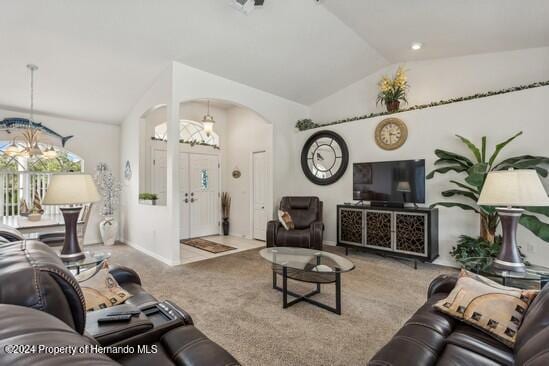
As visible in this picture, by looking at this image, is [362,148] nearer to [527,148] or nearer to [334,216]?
[334,216]

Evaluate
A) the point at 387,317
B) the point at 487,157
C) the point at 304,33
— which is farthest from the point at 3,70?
the point at 487,157

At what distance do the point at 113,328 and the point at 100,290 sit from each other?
0.53m

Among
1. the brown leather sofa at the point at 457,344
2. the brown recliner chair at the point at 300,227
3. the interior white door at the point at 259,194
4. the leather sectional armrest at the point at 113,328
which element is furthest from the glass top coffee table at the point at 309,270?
the interior white door at the point at 259,194

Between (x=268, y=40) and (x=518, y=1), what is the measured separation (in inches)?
116

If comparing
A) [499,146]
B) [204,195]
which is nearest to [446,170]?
[499,146]

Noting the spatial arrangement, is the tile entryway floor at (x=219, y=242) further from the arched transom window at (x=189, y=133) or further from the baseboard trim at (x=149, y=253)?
the arched transom window at (x=189, y=133)

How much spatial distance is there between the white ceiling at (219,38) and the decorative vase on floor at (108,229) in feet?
7.37

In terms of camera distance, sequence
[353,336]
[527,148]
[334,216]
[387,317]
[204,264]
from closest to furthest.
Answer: [353,336] < [387,317] < [527,148] < [204,264] < [334,216]

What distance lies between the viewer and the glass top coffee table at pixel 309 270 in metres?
2.60

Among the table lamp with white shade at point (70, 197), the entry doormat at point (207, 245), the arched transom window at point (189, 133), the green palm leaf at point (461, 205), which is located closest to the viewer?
the table lamp with white shade at point (70, 197)

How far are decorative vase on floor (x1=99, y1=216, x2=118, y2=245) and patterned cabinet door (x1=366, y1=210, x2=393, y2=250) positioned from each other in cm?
505

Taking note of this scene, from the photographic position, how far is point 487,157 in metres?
3.88

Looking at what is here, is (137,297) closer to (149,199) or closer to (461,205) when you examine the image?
(149,199)

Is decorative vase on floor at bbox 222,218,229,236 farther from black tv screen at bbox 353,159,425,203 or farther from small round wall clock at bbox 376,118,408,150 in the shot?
small round wall clock at bbox 376,118,408,150
